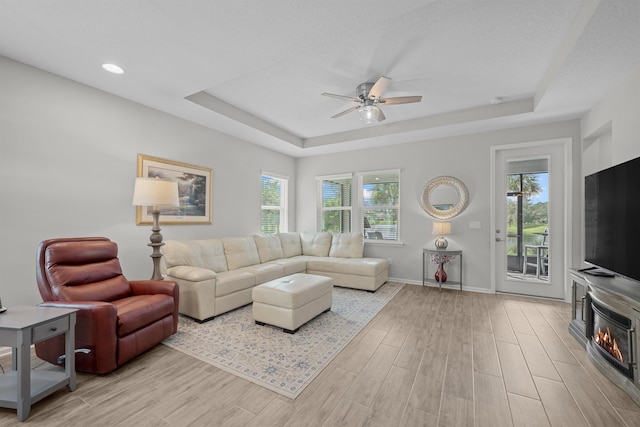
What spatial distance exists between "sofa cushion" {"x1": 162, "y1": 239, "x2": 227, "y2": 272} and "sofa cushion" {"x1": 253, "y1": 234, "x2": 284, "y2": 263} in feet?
2.57

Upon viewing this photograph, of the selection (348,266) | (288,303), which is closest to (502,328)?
(348,266)

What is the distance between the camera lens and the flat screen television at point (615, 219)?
211 cm

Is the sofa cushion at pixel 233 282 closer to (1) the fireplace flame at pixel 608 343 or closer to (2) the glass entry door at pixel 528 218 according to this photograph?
(1) the fireplace flame at pixel 608 343

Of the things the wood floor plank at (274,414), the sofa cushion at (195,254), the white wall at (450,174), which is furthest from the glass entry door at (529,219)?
the sofa cushion at (195,254)

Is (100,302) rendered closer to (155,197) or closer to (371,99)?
(155,197)

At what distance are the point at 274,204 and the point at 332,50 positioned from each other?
12.3ft

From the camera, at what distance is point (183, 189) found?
3959 mm

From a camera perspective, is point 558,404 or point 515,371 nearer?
point 558,404

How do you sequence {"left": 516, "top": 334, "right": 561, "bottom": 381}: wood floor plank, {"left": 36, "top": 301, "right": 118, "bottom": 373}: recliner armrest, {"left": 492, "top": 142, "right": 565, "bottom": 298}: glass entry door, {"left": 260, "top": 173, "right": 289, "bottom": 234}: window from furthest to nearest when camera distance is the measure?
{"left": 260, "top": 173, "right": 289, "bottom": 234}: window < {"left": 492, "top": 142, "right": 565, "bottom": 298}: glass entry door < {"left": 516, "top": 334, "right": 561, "bottom": 381}: wood floor plank < {"left": 36, "top": 301, "right": 118, "bottom": 373}: recliner armrest

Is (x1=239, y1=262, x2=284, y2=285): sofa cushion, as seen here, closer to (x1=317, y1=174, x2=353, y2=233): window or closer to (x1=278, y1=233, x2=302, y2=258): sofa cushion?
(x1=278, y1=233, x2=302, y2=258): sofa cushion

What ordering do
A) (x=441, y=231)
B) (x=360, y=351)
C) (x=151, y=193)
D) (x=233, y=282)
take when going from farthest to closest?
(x=441, y=231)
(x=233, y=282)
(x=151, y=193)
(x=360, y=351)

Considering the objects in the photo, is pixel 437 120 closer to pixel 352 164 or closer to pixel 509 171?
pixel 509 171

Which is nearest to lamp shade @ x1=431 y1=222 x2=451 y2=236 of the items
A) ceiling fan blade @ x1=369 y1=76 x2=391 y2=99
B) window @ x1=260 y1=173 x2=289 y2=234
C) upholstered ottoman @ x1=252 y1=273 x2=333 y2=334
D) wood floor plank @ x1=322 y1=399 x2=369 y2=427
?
upholstered ottoman @ x1=252 y1=273 x2=333 y2=334

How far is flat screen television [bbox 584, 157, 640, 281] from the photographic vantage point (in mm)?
2113
